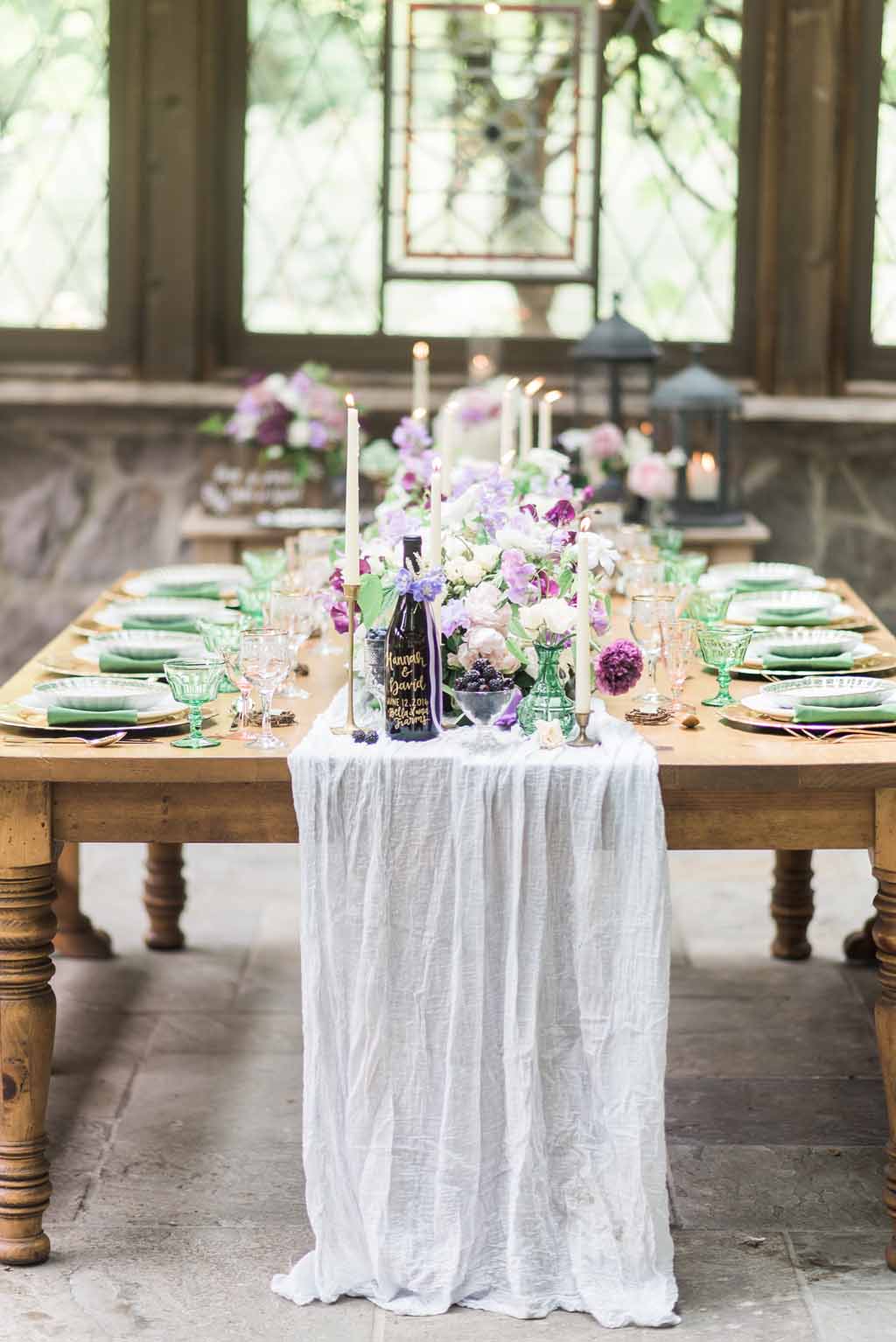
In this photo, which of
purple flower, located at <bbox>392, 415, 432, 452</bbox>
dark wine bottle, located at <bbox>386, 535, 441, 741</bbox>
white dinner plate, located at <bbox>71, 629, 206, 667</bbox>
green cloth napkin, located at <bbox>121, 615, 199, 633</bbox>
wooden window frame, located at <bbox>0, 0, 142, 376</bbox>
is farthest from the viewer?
wooden window frame, located at <bbox>0, 0, 142, 376</bbox>

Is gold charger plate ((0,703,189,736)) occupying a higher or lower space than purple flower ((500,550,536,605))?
lower

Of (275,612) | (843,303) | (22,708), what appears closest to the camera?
(22,708)

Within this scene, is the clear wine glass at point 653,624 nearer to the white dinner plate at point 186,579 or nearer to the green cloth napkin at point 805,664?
the green cloth napkin at point 805,664

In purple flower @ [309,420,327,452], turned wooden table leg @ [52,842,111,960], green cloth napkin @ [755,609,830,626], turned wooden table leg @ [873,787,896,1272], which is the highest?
purple flower @ [309,420,327,452]

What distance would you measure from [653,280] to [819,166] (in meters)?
0.55

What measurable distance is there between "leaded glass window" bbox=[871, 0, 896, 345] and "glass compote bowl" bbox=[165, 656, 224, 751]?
3264 mm

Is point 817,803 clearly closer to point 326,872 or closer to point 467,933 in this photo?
point 467,933

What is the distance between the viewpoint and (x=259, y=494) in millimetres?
5020

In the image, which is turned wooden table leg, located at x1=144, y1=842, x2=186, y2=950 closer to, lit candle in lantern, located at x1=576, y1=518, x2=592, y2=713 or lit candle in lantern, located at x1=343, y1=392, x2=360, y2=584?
lit candle in lantern, located at x1=343, y1=392, x2=360, y2=584

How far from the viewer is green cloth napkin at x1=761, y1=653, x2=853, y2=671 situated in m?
3.15

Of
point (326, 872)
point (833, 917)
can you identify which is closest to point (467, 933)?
point (326, 872)

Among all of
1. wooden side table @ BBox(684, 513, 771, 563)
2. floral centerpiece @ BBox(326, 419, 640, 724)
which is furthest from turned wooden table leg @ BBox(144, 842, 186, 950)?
wooden side table @ BBox(684, 513, 771, 563)

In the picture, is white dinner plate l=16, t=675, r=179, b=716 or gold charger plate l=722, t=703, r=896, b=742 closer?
gold charger plate l=722, t=703, r=896, b=742

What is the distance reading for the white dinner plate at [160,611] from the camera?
3.56 metres
